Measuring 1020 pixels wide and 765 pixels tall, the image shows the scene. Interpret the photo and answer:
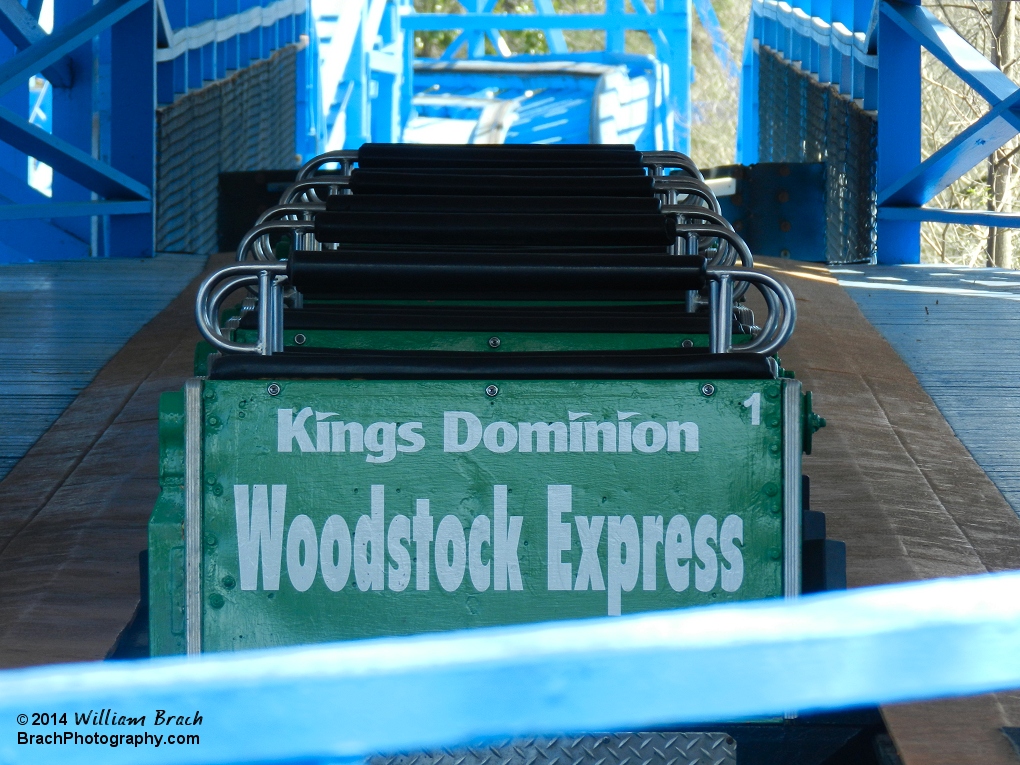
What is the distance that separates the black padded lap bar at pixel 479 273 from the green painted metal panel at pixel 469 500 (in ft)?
1.04

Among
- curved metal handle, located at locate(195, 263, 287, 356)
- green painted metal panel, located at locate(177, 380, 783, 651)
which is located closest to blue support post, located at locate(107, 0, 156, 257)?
curved metal handle, located at locate(195, 263, 287, 356)

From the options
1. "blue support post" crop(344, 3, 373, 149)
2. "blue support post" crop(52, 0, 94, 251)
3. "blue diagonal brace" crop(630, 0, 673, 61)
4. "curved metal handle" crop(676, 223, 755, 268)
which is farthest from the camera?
"blue diagonal brace" crop(630, 0, 673, 61)

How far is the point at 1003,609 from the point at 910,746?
1.40 meters

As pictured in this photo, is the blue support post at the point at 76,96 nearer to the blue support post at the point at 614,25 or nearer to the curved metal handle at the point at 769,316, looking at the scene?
the curved metal handle at the point at 769,316

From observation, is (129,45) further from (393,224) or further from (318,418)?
(318,418)

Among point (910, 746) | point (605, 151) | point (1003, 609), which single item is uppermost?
point (605, 151)

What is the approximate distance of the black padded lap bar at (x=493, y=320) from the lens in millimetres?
2590

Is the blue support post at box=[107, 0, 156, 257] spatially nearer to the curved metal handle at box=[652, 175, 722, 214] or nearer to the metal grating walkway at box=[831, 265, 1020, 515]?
the metal grating walkway at box=[831, 265, 1020, 515]

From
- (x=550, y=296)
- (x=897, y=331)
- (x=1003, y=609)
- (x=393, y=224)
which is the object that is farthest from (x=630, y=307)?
(x=897, y=331)

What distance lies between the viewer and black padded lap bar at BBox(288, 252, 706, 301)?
2195mm

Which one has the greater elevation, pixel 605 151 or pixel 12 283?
pixel 605 151

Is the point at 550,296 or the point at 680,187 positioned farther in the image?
the point at 680,187

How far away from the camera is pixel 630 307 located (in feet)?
9.61

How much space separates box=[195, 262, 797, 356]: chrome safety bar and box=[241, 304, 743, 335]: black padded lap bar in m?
0.43
